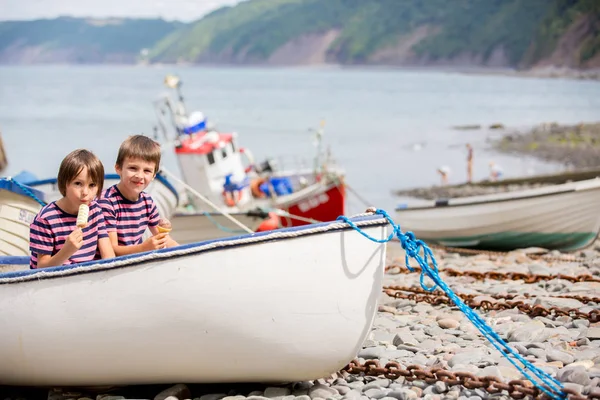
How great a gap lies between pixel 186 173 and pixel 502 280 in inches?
300

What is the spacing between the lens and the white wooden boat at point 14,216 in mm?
6844

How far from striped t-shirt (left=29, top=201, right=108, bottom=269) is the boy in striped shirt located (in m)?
0.10

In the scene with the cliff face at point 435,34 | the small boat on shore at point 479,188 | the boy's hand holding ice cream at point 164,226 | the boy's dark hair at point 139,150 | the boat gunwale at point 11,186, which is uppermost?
the cliff face at point 435,34

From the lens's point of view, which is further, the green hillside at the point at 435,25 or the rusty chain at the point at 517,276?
the green hillside at the point at 435,25

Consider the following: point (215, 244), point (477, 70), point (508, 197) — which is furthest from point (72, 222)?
point (477, 70)

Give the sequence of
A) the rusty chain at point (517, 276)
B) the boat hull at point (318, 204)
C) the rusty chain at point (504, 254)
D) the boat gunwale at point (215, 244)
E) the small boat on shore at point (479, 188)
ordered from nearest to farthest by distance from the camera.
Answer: the boat gunwale at point (215, 244)
the rusty chain at point (517, 276)
the rusty chain at point (504, 254)
the boat hull at point (318, 204)
the small boat on shore at point (479, 188)

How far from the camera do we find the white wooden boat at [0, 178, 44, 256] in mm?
6844

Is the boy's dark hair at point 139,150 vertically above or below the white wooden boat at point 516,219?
above

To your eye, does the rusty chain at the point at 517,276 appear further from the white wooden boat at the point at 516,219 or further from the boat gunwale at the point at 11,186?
the boat gunwale at the point at 11,186

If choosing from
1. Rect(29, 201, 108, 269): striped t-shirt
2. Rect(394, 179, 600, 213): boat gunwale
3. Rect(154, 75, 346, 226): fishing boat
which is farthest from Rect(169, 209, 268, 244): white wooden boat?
Rect(29, 201, 108, 269): striped t-shirt

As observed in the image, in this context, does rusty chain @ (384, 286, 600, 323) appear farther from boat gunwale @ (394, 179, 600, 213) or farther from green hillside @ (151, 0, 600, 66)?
green hillside @ (151, 0, 600, 66)

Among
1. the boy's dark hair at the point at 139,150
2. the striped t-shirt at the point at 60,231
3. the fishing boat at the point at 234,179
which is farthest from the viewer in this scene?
the fishing boat at the point at 234,179

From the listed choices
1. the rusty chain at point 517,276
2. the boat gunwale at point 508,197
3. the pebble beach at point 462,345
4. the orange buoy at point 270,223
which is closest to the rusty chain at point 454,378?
the pebble beach at point 462,345

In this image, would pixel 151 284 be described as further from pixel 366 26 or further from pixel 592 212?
pixel 366 26
